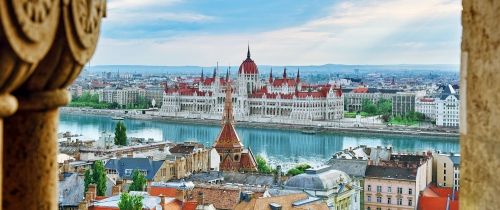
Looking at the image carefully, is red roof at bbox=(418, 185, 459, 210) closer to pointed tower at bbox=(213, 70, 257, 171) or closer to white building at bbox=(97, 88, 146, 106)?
pointed tower at bbox=(213, 70, 257, 171)

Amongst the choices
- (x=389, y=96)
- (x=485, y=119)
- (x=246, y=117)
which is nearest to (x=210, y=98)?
(x=246, y=117)

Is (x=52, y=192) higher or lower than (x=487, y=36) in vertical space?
lower

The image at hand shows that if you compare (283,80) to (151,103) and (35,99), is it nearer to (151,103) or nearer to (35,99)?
(151,103)

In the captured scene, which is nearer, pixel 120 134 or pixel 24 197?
pixel 24 197

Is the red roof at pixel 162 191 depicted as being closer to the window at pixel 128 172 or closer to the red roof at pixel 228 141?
the window at pixel 128 172

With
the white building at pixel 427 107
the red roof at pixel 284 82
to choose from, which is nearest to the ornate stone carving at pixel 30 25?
the white building at pixel 427 107

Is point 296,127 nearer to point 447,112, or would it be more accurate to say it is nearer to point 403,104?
point 447,112
